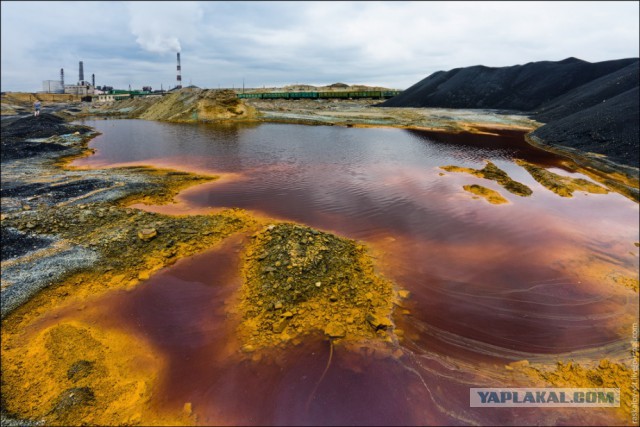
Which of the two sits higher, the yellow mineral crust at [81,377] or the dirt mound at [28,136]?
the dirt mound at [28,136]

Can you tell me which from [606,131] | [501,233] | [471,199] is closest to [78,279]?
[501,233]

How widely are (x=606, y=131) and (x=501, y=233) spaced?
2112 centimetres

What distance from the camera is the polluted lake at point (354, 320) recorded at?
6.16 metres

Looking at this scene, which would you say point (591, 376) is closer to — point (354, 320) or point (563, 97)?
point (354, 320)

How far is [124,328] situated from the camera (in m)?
7.91

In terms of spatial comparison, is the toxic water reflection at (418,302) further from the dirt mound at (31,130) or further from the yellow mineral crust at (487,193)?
the dirt mound at (31,130)

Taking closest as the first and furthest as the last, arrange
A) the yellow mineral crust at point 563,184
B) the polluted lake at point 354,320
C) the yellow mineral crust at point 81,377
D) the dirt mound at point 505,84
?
1. the yellow mineral crust at point 81,377
2. the polluted lake at point 354,320
3. the yellow mineral crust at point 563,184
4. the dirt mound at point 505,84

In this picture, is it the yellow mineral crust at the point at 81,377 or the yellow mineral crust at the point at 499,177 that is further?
the yellow mineral crust at the point at 499,177

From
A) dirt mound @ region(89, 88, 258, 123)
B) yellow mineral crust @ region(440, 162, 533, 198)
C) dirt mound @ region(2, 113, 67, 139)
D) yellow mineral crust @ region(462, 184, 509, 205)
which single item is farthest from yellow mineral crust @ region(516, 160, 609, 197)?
dirt mound @ region(89, 88, 258, 123)

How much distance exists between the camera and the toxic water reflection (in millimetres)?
6234

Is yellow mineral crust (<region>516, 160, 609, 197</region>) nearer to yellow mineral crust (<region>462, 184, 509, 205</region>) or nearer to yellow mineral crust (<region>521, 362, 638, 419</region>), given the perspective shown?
yellow mineral crust (<region>462, 184, 509, 205</region>)

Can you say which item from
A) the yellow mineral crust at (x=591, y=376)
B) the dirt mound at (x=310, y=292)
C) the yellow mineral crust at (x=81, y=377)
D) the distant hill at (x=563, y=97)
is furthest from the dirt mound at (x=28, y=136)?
the distant hill at (x=563, y=97)

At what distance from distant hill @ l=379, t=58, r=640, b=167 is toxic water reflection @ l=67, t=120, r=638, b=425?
36.8 ft

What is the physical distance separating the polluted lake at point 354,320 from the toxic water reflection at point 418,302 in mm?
45
